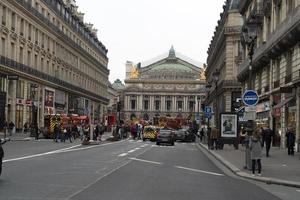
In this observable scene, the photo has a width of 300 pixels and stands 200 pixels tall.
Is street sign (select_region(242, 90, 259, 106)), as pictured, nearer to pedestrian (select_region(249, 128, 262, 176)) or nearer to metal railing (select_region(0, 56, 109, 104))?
pedestrian (select_region(249, 128, 262, 176))

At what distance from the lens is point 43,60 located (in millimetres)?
79875

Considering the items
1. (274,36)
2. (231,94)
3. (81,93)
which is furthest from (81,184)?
(81,93)

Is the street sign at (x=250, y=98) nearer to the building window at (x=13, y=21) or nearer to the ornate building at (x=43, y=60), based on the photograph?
the ornate building at (x=43, y=60)

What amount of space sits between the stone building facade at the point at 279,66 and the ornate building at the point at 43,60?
18.8m

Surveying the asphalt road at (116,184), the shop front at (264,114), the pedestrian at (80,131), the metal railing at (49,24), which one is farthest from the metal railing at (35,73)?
the asphalt road at (116,184)

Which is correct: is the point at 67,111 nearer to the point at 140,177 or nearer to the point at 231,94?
the point at 231,94

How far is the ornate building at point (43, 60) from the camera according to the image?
6431 centimetres

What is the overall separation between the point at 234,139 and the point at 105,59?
335ft

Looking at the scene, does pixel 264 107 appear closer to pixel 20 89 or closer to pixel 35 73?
pixel 20 89

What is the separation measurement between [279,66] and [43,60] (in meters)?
45.4

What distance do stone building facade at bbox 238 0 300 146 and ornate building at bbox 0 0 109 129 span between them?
61.7 ft

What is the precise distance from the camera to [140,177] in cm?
1809

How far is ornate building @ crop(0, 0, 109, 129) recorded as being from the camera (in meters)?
64.3

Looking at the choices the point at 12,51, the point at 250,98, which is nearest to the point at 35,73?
the point at 12,51
